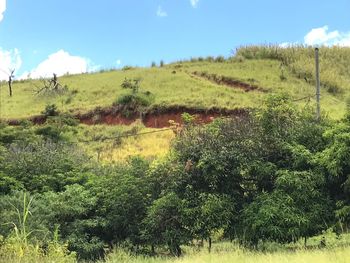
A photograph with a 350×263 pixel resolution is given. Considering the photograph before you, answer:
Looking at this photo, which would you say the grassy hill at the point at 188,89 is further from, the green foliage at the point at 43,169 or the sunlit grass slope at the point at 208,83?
the green foliage at the point at 43,169

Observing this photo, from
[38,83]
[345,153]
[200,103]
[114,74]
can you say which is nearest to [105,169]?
[345,153]

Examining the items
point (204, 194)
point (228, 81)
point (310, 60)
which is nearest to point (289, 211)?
point (204, 194)

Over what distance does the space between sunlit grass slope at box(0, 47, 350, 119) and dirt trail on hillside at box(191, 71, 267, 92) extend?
578 millimetres

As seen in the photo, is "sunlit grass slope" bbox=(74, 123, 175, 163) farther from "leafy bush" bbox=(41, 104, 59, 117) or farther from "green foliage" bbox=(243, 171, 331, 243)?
"green foliage" bbox=(243, 171, 331, 243)

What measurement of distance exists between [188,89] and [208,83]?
9.56 feet

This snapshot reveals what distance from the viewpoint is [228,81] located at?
56125 mm

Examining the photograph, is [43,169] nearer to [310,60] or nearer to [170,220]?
[170,220]

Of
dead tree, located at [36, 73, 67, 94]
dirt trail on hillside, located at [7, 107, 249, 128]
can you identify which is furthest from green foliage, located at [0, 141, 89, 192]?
→ dead tree, located at [36, 73, 67, 94]

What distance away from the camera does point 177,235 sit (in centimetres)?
1631

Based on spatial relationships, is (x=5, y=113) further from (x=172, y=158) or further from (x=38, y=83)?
(x=172, y=158)

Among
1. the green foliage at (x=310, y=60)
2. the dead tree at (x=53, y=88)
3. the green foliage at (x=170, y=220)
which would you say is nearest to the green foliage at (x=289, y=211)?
the green foliage at (x=170, y=220)

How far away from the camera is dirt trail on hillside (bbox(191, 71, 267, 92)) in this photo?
173 ft

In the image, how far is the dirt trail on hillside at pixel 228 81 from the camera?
173ft

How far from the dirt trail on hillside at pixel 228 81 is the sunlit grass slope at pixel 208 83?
578 mm
